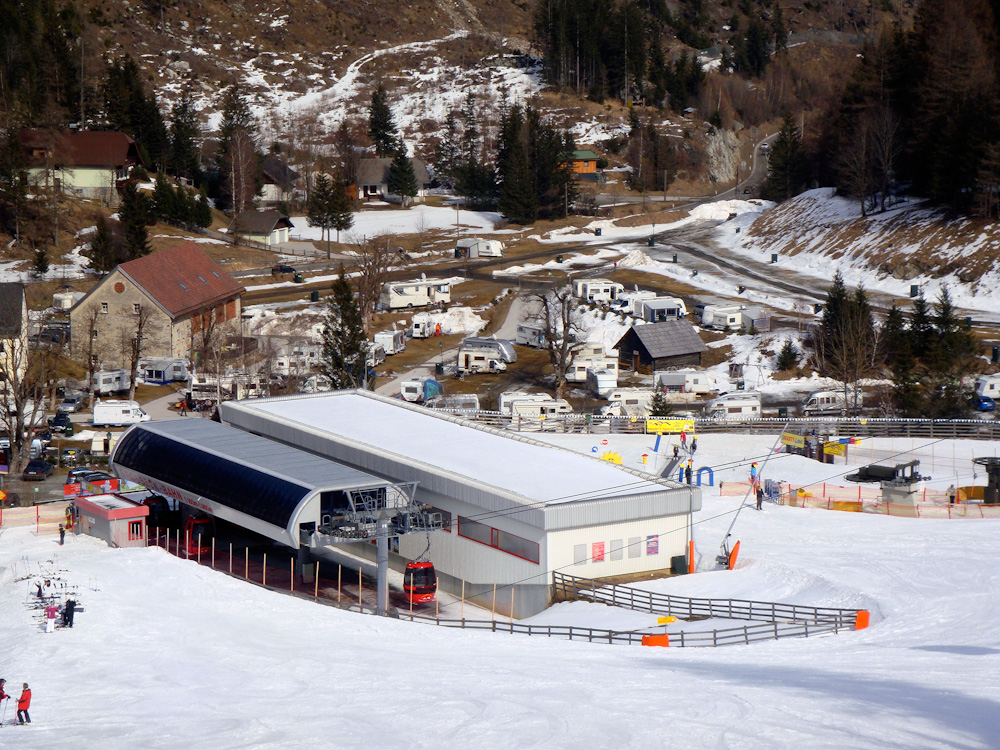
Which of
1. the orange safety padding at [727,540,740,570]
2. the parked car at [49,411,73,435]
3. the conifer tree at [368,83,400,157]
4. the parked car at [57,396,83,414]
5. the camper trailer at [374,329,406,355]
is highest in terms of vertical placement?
the conifer tree at [368,83,400,157]

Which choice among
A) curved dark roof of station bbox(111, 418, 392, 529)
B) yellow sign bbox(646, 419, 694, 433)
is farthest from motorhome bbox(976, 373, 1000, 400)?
curved dark roof of station bbox(111, 418, 392, 529)

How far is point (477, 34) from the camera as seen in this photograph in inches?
6339

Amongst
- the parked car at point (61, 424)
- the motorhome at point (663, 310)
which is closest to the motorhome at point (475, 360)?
the motorhome at point (663, 310)

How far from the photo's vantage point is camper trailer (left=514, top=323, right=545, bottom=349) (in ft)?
223

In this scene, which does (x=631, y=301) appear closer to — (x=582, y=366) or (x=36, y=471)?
(x=582, y=366)

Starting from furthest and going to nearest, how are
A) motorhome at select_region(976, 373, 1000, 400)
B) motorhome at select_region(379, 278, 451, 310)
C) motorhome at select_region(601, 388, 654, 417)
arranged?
1. motorhome at select_region(379, 278, 451, 310)
2. motorhome at select_region(601, 388, 654, 417)
3. motorhome at select_region(976, 373, 1000, 400)

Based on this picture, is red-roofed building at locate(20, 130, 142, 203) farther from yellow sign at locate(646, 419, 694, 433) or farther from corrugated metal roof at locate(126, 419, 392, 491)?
yellow sign at locate(646, 419, 694, 433)

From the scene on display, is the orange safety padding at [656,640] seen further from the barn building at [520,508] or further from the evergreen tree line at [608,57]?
the evergreen tree line at [608,57]

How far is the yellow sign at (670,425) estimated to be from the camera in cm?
5094

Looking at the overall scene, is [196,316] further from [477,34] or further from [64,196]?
[477,34]

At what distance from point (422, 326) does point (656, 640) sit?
45356mm

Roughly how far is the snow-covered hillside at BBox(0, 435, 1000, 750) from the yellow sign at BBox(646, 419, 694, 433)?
44.6 ft

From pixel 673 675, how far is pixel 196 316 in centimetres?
4947

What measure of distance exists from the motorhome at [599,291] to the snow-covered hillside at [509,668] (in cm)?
4023
